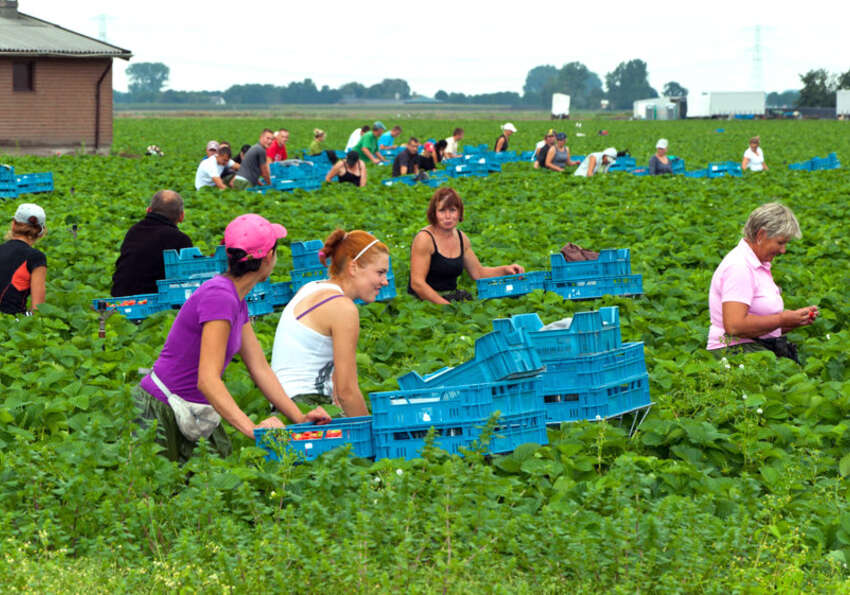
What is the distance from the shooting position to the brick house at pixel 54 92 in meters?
27.6

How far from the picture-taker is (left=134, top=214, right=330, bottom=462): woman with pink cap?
4.39m

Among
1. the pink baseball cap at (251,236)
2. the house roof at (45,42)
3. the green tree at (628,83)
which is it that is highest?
the green tree at (628,83)

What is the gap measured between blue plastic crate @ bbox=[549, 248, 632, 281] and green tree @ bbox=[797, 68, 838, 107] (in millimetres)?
103290

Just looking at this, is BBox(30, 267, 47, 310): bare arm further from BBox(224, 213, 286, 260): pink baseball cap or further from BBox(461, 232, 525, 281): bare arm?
BBox(224, 213, 286, 260): pink baseball cap

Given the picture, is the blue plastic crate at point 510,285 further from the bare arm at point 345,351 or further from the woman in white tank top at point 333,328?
the bare arm at point 345,351

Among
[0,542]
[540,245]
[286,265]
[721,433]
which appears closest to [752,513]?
[721,433]

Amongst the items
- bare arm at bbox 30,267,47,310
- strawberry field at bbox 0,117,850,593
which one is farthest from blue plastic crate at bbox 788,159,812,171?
bare arm at bbox 30,267,47,310

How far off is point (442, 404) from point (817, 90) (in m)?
111

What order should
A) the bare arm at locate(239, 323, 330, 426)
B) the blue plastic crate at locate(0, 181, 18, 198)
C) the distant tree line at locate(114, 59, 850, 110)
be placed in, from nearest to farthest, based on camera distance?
the bare arm at locate(239, 323, 330, 426), the blue plastic crate at locate(0, 181, 18, 198), the distant tree line at locate(114, 59, 850, 110)

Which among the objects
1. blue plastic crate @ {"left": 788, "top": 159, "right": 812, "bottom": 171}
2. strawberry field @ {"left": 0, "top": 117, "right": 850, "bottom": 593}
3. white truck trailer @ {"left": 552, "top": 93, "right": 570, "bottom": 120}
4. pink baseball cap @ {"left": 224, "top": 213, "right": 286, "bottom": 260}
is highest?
white truck trailer @ {"left": 552, "top": 93, "right": 570, "bottom": 120}

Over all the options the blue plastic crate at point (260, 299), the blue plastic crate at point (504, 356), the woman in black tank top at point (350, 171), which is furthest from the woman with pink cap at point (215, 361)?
the woman in black tank top at point (350, 171)

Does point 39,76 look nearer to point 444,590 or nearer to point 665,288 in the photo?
point 665,288

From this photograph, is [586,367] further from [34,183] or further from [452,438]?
[34,183]

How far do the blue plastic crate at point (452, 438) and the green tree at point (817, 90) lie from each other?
107 meters
